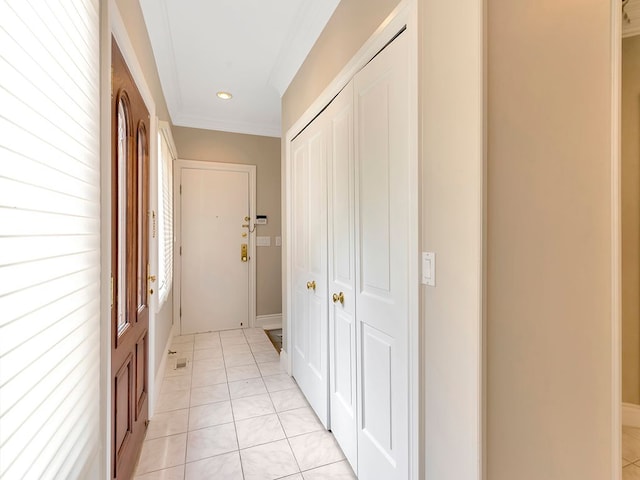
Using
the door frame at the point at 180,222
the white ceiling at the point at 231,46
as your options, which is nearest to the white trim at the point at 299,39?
the white ceiling at the point at 231,46

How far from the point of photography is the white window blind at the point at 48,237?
0.60 meters

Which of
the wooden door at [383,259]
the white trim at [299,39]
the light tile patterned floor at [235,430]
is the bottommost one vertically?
the light tile patterned floor at [235,430]

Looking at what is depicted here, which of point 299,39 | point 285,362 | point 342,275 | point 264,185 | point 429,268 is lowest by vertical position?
point 285,362

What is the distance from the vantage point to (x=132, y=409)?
1625 millimetres

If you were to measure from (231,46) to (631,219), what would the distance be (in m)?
3.05

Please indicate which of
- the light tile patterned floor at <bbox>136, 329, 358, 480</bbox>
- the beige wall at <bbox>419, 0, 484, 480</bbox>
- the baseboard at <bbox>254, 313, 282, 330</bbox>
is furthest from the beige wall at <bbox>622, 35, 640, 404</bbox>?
the baseboard at <bbox>254, 313, 282, 330</bbox>

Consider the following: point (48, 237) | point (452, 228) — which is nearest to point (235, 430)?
point (48, 237)

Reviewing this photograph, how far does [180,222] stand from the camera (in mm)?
3766

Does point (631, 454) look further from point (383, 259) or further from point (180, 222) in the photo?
point (180, 222)

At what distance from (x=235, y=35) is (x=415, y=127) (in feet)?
6.01

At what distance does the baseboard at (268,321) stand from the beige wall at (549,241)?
3.46m

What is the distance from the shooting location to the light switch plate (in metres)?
1.01

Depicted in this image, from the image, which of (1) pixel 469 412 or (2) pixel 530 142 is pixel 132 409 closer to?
(1) pixel 469 412

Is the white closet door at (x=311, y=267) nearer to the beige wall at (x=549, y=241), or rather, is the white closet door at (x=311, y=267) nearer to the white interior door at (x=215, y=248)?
the beige wall at (x=549, y=241)
